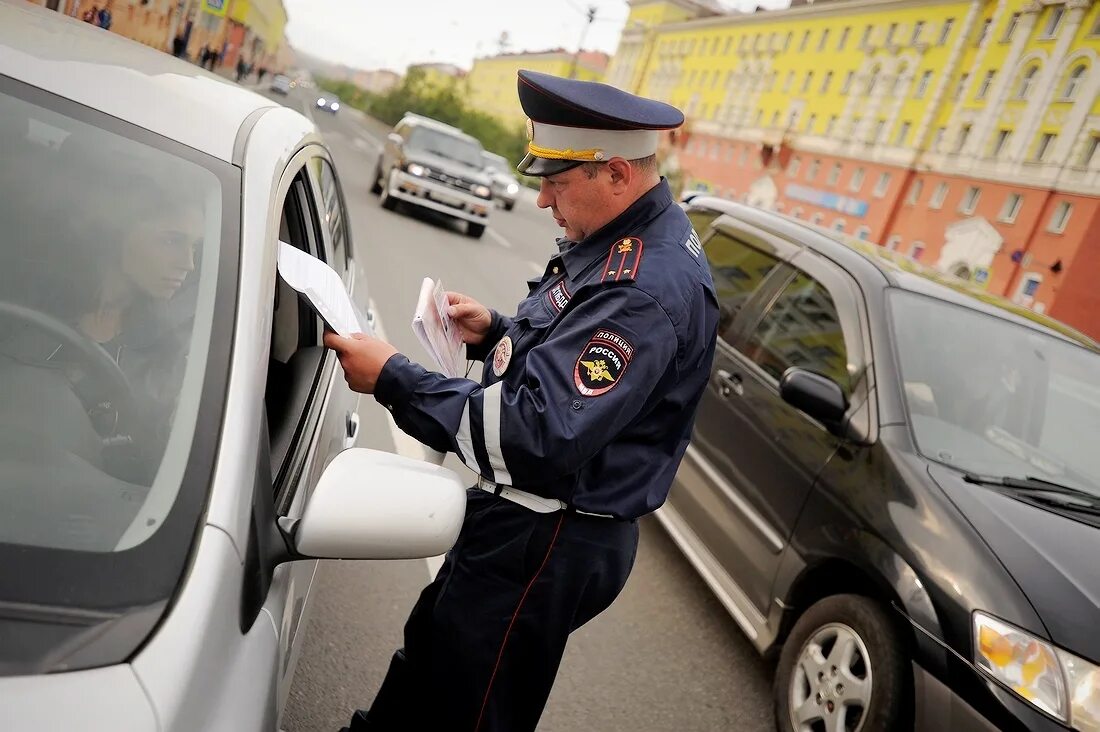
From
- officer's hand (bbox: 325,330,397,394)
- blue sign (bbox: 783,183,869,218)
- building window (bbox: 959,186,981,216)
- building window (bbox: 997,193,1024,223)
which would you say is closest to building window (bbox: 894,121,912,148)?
blue sign (bbox: 783,183,869,218)

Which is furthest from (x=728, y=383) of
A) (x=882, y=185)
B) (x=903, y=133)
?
(x=903, y=133)

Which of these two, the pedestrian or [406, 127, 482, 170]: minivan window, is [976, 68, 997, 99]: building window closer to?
[406, 127, 482, 170]: minivan window

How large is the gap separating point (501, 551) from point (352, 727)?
746 mm

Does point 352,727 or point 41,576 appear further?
point 352,727

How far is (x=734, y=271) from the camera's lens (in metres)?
4.46

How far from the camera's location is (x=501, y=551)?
1.88m

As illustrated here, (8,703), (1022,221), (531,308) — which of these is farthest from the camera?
(1022,221)

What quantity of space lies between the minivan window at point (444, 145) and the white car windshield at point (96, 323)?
14.1 meters

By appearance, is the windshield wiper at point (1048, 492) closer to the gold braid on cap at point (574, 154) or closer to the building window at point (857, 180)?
the gold braid on cap at point (574, 154)

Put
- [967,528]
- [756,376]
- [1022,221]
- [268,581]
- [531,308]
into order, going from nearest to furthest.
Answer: [268,581] < [531,308] < [967,528] < [756,376] < [1022,221]

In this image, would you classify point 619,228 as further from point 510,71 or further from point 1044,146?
point 510,71

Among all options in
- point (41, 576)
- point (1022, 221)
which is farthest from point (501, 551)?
point (1022, 221)

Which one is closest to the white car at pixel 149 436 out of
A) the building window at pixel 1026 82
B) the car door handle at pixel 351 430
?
the car door handle at pixel 351 430

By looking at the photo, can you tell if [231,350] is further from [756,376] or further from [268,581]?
[756,376]
